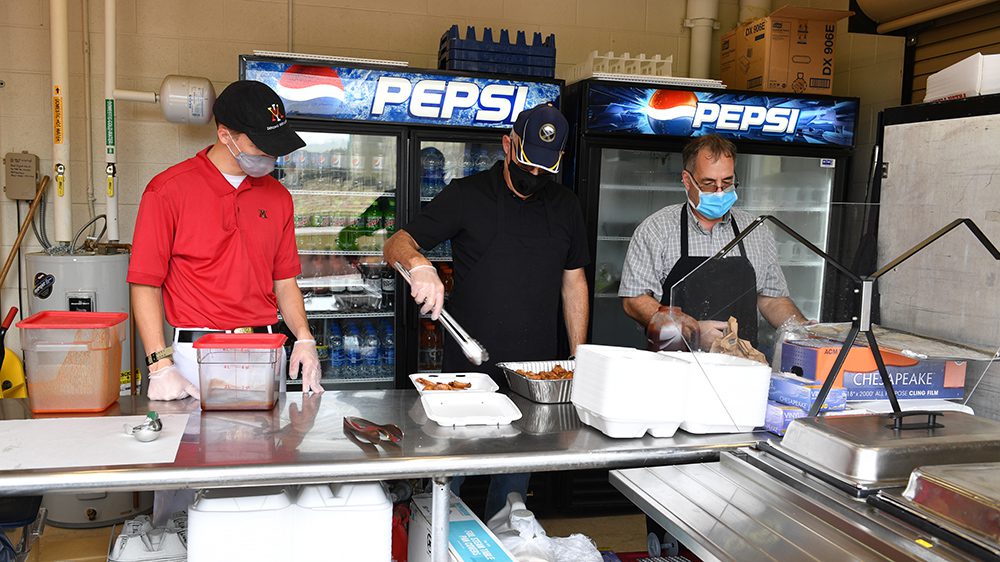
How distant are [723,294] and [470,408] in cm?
85

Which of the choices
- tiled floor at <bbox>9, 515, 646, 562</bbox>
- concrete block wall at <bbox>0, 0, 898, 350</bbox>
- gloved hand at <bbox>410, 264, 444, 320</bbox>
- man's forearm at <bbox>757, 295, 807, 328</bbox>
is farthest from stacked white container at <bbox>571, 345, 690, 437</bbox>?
concrete block wall at <bbox>0, 0, 898, 350</bbox>

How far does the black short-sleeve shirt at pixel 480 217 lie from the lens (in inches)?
131

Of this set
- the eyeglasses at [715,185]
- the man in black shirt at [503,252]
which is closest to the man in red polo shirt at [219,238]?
the man in black shirt at [503,252]

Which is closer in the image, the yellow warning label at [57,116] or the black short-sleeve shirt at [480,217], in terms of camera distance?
the black short-sleeve shirt at [480,217]

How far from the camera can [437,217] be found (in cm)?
335

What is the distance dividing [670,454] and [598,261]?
2.74 meters

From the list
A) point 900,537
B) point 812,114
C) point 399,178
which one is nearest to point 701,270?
point 900,537

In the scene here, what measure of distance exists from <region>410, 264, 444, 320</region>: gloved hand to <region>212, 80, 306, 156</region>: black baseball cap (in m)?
0.60

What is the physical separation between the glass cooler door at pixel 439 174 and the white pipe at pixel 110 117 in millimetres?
1785

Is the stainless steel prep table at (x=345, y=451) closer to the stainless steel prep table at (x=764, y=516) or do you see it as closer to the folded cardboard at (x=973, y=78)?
the stainless steel prep table at (x=764, y=516)

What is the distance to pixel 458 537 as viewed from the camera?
225 centimetres

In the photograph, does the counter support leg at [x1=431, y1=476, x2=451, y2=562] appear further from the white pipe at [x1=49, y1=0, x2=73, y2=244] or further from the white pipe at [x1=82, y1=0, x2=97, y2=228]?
the white pipe at [x1=82, y1=0, x2=97, y2=228]

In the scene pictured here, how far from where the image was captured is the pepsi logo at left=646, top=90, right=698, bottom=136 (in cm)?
450

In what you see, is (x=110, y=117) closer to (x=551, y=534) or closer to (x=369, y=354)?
(x=369, y=354)
